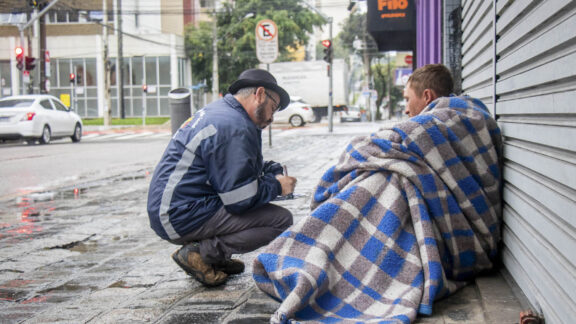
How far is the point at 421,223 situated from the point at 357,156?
1.59ft

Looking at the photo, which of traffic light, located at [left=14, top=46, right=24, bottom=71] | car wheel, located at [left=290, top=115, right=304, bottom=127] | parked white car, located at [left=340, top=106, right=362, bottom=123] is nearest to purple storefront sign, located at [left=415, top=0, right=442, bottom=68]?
traffic light, located at [left=14, top=46, right=24, bottom=71]

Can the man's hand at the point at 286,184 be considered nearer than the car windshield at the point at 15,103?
Yes

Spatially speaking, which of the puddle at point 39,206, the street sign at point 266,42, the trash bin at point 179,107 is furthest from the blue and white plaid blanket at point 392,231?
the street sign at point 266,42

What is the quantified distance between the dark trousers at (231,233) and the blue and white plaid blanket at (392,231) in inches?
21.1

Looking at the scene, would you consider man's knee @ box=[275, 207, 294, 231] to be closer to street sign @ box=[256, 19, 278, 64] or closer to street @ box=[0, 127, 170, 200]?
street @ box=[0, 127, 170, 200]

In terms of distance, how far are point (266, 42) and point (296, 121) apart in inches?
726

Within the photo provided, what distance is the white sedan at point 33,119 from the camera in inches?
762

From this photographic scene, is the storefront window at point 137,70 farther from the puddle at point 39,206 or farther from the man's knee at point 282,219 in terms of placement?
the man's knee at point 282,219

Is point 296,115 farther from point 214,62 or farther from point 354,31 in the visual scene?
point 354,31

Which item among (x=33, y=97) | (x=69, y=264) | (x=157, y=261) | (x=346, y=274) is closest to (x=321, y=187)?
(x=346, y=274)

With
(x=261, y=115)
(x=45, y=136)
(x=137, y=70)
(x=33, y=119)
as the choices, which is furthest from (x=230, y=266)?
(x=137, y=70)

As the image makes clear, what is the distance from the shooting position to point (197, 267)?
399 centimetres

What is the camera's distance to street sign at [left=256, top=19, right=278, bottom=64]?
1553 cm

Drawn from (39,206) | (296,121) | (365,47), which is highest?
(365,47)
